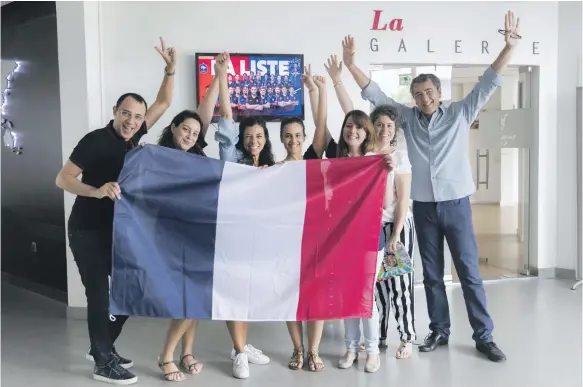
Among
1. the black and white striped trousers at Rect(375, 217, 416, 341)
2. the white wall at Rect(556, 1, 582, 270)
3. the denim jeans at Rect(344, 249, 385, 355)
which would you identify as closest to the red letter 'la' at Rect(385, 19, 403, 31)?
the white wall at Rect(556, 1, 582, 270)

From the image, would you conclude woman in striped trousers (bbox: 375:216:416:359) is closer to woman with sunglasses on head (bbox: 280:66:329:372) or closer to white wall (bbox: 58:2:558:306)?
woman with sunglasses on head (bbox: 280:66:329:372)

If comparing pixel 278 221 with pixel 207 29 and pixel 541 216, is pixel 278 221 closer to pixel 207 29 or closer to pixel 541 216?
pixel 207 29

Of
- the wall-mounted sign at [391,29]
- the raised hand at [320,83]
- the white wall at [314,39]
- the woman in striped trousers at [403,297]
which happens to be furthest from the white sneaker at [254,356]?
the wall-mounted sign at [391,29]

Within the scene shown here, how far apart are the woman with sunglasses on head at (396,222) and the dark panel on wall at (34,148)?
2454 mm

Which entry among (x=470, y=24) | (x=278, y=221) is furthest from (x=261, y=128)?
(x=470, y=24)

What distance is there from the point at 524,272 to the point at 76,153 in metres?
4.09

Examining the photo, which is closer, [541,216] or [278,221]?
[278,221]

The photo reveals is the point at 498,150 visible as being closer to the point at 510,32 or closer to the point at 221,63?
the point at 510,32

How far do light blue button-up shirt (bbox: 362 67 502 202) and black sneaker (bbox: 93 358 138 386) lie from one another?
1789 millimetres

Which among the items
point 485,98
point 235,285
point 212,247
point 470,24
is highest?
point 470,24

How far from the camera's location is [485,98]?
3.28m

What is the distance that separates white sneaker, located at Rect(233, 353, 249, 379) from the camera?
9.93ft

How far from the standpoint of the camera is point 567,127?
16.9ft

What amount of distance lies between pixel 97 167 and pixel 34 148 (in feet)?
7.74
